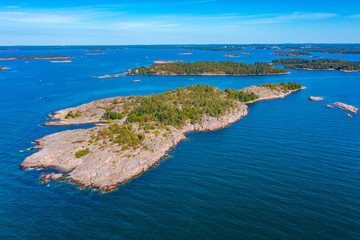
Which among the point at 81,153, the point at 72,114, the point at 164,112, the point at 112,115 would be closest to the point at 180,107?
the point at 164,112

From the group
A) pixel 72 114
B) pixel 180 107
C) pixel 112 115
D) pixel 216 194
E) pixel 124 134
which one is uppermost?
pixel 180 107

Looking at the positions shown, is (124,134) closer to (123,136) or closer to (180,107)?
(123,136)

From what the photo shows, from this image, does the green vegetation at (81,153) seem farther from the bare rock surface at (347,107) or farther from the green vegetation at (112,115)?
the bare rock surface at (347,107)

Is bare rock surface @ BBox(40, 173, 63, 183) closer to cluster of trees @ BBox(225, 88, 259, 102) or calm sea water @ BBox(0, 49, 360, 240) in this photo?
calm sea water @ BBox(0, 49, 360, 240)

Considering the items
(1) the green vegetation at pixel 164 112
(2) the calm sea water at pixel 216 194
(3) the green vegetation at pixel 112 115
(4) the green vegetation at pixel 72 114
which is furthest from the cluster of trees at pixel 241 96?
(4) the green vegetation at pixel 72 114

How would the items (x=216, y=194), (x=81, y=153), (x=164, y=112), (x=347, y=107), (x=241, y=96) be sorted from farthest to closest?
(x=241, y=96) → (x=347, y=107) → (x=164, y=112) → (x=81, y=153) → (x=216, y=194)

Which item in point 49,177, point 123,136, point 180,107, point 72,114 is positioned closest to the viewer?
point 49,177

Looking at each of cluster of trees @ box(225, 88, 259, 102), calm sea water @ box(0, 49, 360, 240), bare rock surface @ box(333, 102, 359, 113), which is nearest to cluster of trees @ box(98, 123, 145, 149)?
calm sea water @ box(0, 49, 360, 240)
